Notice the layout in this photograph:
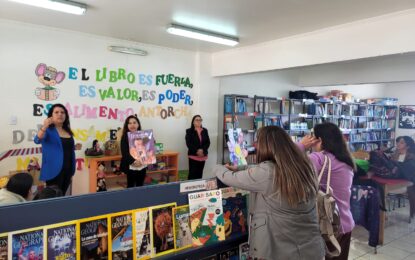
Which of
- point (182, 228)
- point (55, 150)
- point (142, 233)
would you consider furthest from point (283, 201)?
point (55, 150)

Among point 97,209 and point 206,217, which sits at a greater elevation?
point 97,209

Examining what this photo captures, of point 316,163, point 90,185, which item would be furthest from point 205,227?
point 90,185

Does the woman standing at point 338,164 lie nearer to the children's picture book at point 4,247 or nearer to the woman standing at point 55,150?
the children's picture book at point 4,247

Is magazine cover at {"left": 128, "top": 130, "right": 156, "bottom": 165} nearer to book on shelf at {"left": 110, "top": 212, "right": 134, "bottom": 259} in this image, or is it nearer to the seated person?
the seated person

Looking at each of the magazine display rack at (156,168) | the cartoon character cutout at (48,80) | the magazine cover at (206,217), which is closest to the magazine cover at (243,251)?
the magazine cover at (206,217)

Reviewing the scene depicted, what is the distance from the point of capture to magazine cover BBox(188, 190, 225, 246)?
1801 mm

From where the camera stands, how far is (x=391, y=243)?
406 centimetres

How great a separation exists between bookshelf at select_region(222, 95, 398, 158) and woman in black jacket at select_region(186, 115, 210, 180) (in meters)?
0.86

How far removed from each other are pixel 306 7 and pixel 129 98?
3.30 m

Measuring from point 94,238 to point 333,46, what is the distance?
155 inches

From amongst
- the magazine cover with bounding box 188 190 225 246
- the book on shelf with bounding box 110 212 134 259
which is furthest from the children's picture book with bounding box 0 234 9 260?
the magazine cover with bounding box 188 190 225 246

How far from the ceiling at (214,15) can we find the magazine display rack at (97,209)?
7.77 ft

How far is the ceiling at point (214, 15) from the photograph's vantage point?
329cm

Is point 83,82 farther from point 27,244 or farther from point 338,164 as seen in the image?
point 338,164
